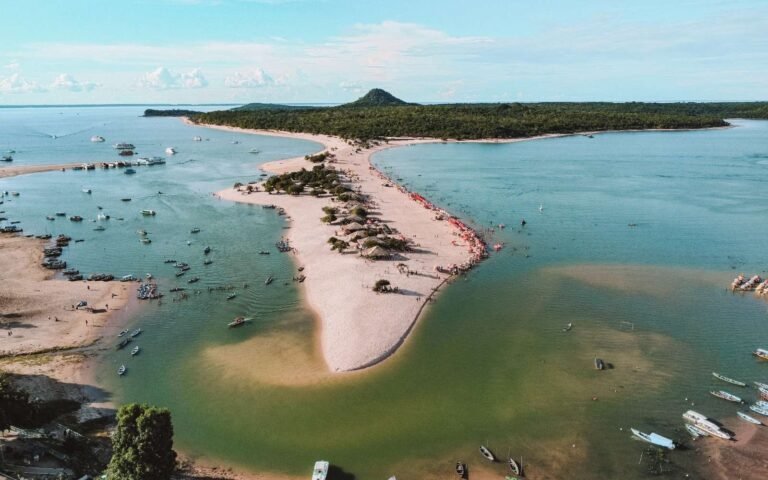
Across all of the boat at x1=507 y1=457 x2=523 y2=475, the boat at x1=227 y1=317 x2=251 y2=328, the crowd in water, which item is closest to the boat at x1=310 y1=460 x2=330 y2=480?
the boat at x1=507 y1=457 x2=523 y2=475

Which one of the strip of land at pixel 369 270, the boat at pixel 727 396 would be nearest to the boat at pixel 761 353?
the boat at pixel 727 396

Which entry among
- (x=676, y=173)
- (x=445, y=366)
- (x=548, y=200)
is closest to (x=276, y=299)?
(x=445, y=366)

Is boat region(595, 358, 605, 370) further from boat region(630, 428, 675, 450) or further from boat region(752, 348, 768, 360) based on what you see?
boat region(752, 348, 768, 360)

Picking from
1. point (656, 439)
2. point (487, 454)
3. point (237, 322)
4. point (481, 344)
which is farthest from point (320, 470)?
point (237, 322)

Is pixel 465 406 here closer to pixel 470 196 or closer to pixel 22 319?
pixel 22 319

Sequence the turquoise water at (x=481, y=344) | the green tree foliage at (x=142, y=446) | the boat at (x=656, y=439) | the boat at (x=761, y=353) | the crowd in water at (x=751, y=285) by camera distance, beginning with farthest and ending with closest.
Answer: the crowd in water at (x=751, y=285)
the boat at (x=761, y=353)
the turquoise water at (x=481, y=344)
the boat at (x=656, y=439)
the green tree foliage at (x=142, y=446)

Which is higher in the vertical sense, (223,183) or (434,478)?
(223,183)

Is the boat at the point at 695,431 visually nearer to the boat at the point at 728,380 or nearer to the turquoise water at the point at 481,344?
the turquoise water at the point at 481,344
